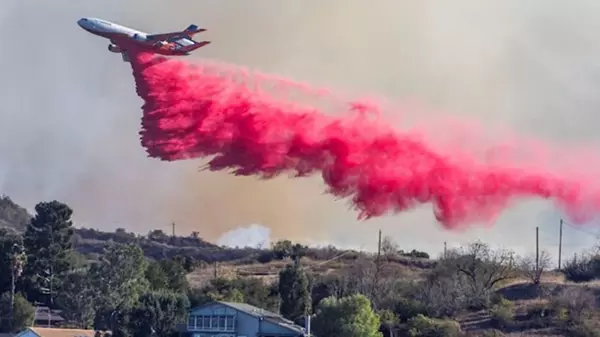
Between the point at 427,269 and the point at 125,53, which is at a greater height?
the point at 125,53

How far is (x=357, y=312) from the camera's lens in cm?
9894

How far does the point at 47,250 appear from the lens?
134250 millimetres

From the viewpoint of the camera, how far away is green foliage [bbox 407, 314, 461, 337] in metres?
103

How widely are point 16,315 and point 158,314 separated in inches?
952

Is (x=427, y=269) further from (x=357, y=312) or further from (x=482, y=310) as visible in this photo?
(x=357, y=312)

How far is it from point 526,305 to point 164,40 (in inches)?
2189

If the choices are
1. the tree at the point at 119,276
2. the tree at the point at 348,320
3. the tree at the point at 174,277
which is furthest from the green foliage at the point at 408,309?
the tree at the point at 119,276

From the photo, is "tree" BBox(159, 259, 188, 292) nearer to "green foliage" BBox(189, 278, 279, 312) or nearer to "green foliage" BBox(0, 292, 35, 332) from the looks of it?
"green foliage" BBox(189, 278, 279, 312)

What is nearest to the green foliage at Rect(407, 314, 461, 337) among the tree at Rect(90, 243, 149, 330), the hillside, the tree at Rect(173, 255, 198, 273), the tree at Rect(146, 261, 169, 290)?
the hillside

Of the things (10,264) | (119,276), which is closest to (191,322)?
(119,276)

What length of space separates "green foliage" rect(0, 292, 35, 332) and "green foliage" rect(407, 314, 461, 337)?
4271 cm

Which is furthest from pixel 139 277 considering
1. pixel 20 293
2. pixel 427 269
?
pixel 427 269

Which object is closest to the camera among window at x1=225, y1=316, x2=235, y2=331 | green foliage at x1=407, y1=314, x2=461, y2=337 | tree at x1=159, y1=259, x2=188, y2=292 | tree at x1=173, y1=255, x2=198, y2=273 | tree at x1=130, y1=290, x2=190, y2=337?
window at x1=225, y1=316, x2=235, y2=331

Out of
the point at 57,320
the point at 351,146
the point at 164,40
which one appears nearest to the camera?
the point at 164,40
